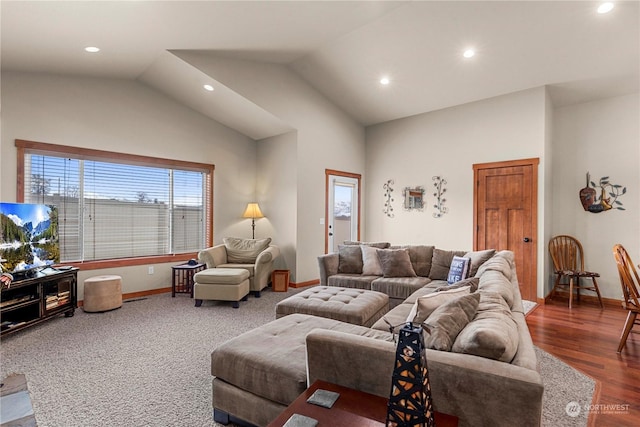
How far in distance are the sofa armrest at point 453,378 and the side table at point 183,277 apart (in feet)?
12.7

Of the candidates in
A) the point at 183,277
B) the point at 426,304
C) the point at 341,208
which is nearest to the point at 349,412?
the point at 426,304

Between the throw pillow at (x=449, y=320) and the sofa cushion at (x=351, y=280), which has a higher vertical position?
the throw pillow at (x=449, y=320)

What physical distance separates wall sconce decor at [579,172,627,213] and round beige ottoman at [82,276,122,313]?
6878 mm

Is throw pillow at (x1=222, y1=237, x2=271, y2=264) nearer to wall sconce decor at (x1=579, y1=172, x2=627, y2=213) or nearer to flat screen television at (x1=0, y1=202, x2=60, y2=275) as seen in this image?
flat screen television at (x1=0, y1=202, x2=60, y2=275)

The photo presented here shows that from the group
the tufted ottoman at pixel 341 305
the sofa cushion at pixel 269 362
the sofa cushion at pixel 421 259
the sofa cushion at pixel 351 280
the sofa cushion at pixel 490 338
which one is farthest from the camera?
the sofa cushion at pixel 421 259

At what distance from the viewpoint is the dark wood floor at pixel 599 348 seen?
7.07ft

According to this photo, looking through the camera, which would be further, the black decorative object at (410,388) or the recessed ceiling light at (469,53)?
the recessed ceiling light at (469,53)

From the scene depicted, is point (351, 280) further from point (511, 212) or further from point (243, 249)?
point (511, 212)

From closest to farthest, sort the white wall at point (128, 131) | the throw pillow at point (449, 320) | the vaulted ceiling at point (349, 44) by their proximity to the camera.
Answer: the throw pillow at point (449, 320) → the vaulted ceiling at point (349, 44) → the white wall at point (128, 131)

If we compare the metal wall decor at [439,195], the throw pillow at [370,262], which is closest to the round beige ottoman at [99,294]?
the throw pillow at [370,262]

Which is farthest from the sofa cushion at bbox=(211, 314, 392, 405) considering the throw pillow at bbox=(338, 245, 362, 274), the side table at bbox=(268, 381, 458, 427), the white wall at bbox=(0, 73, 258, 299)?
the white wall at bbox=(0, 73, 258, 299)

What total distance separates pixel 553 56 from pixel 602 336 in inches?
132

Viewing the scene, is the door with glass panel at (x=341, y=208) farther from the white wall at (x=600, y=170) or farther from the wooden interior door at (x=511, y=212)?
the white wall at (x=600, y=170)

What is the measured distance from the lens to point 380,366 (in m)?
1.41
